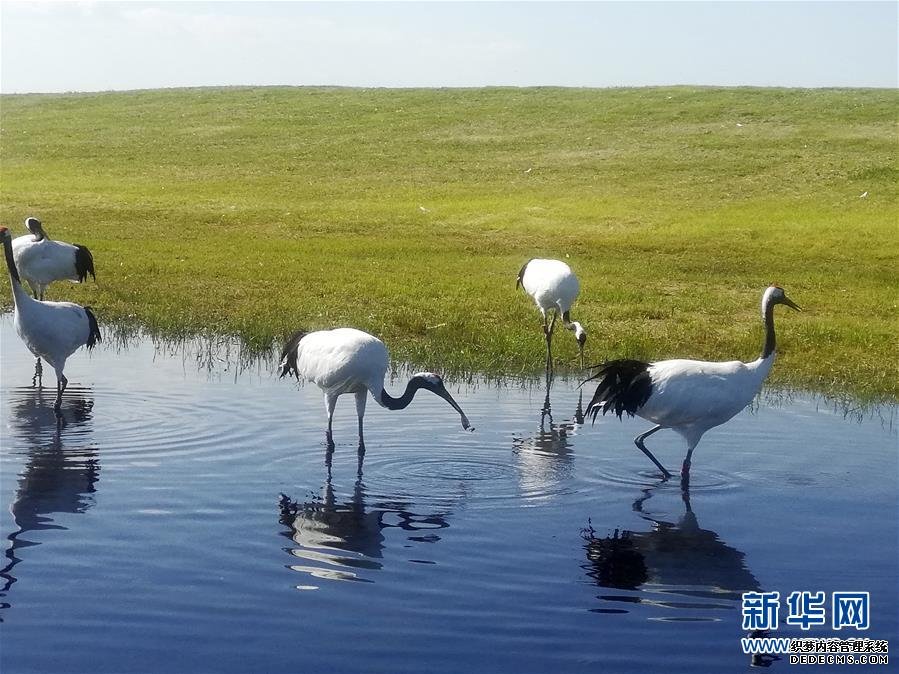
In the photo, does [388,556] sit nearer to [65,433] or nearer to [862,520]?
[862,520]

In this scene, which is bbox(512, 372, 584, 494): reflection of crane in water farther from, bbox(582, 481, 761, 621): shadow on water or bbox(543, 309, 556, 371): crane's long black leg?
bbox(543, 309, 556, 371): crane's long black leg

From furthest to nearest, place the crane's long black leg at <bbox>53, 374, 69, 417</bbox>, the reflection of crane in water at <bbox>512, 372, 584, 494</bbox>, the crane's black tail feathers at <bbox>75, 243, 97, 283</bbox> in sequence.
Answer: the crane's black tail feathers at <bbox>75, 243, 97, 283</bbox> < the crane's long black leg at <bbox>53, 374, 69, 417</bbox> < the reflection of crane in water at <bbox>512, 372, 584, 494</bbox>

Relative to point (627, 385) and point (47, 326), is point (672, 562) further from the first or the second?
point (47, 326)

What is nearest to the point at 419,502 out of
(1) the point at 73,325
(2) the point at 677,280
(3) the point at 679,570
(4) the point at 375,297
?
(3) the point at 679,570

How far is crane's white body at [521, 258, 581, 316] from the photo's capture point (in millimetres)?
16781

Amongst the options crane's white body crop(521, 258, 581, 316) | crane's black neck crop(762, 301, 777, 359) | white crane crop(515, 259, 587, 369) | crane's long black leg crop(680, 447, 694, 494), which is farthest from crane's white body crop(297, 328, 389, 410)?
crane's white body crop(521, 258, 581, 316)

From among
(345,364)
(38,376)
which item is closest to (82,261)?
(38,376)

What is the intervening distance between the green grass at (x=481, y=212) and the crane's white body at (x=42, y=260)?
0.82 meters

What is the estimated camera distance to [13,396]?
12.8 m

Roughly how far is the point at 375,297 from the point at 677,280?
21.8 feet

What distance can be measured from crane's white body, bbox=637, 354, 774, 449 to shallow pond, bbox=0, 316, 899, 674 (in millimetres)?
503

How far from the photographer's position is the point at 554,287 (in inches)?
660

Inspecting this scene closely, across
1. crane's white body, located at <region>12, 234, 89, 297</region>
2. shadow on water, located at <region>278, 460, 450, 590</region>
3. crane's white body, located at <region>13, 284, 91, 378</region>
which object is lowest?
shadow on water, located at <region>278, 460, 450, 590</region>

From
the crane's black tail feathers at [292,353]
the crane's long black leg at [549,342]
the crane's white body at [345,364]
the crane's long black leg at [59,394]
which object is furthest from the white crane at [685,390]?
the crane's long black leg at [59,394]
